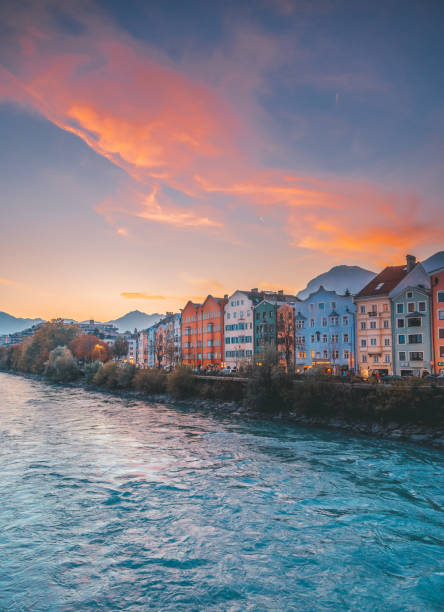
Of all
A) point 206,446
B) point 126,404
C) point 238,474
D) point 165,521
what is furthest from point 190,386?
point 165,521

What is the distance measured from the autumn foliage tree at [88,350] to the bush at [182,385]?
249ft

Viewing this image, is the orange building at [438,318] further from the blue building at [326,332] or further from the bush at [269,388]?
the bush at [269,388]

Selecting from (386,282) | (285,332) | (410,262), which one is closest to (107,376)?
(285,332)

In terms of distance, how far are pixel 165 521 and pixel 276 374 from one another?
30.4m

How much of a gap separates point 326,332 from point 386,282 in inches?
448

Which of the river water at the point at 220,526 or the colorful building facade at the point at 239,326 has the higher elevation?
the colorful building facade at the point at 239,326

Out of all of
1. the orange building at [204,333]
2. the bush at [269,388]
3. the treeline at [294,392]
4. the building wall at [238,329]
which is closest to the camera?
the treeline at [294,392]

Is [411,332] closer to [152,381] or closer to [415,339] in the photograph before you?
[415,339]

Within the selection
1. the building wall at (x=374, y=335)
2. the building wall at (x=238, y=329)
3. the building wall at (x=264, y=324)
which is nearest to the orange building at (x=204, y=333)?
the building wall at (x=238, y=329)

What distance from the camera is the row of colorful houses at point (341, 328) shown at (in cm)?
5241

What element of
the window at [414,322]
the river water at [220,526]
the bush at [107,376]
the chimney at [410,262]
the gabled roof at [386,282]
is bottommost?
the river water at [220,526]

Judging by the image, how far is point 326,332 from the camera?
65062 millimetres

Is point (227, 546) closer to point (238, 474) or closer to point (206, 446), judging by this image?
point (238, 474)

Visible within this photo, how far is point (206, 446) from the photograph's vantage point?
95.9ft
